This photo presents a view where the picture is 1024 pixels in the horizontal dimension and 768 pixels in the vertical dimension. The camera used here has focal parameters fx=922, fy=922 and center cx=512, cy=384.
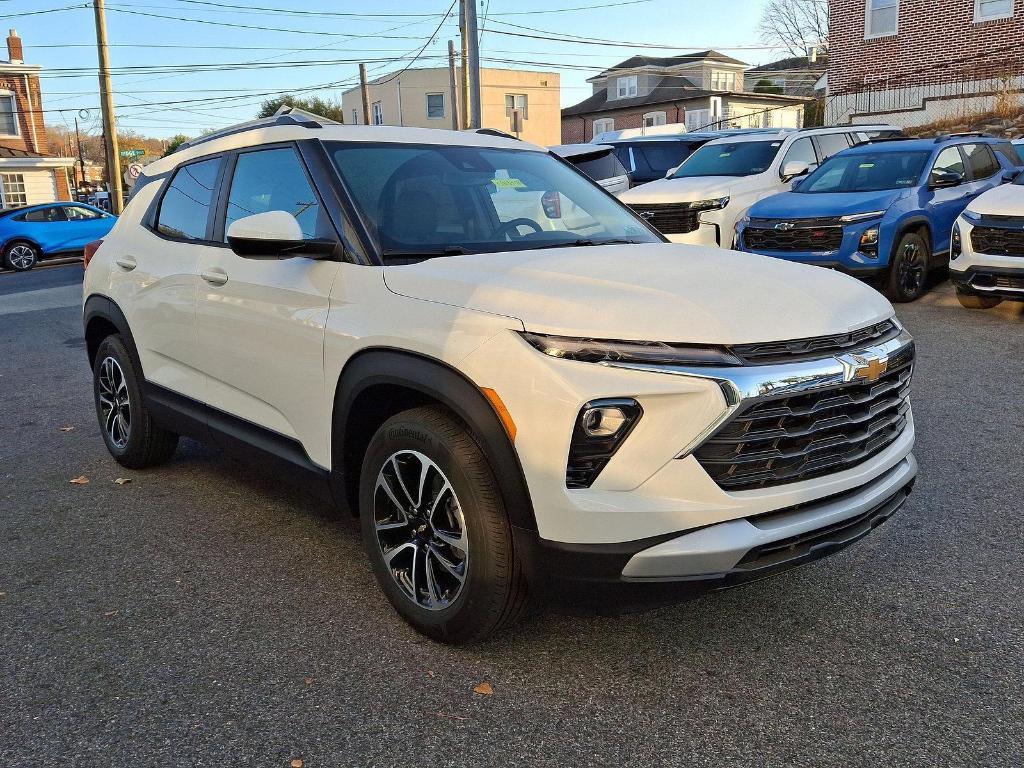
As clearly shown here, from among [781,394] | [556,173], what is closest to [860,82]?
[556,173]

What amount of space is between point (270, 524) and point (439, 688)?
1.74m

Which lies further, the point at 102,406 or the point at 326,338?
the point at 102,406

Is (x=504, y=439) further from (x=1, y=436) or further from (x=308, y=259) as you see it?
(x=1, y=436)

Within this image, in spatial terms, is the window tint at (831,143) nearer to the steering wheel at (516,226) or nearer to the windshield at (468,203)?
the windshield at (468,203)

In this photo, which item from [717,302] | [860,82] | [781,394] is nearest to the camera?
[781,394]

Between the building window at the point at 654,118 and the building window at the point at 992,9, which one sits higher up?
the building window at the point at 992,9

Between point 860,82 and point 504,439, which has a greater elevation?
point 860,82

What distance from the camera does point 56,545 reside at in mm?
4195

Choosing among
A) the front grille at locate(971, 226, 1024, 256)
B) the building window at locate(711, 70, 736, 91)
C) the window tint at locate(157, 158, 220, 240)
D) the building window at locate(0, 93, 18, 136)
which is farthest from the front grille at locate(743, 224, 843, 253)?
the building window at locate(711, 70, 736, 91)

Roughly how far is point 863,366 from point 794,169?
10841 millimetres

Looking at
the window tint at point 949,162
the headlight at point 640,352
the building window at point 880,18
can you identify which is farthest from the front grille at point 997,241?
the building window at point 880,18

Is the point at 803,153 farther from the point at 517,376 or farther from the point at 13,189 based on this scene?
the point at 13,189

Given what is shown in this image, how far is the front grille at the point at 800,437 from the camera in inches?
103

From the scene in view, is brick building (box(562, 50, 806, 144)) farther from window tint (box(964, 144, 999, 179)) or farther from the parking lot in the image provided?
the parking lot
